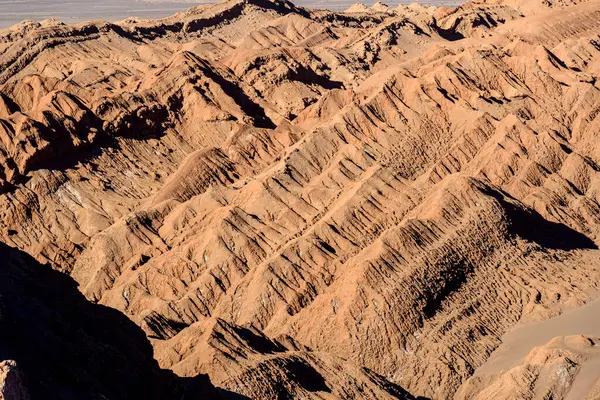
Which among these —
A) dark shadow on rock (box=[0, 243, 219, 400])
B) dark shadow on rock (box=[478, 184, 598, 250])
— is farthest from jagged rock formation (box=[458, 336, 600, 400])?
dark shadow on rock (box=[0, 243, 219, 400])

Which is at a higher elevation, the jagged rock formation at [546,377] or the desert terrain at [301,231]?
the desert terrain at [301,231]

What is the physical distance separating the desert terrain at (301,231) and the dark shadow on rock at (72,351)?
0.12 m

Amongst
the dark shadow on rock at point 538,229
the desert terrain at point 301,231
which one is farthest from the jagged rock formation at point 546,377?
the dark shadow on rock at point 538,229

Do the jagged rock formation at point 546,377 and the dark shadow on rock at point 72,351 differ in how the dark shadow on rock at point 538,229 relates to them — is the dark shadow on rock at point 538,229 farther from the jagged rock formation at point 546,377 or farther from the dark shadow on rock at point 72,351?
the dark shadow on rock at point 72,351

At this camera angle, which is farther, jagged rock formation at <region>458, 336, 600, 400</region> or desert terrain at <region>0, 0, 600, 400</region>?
jagged rock formation at <region>458, 336, 600, 400</region>

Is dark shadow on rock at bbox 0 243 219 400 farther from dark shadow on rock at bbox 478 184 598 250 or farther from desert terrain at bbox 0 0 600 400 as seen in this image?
dark shadow on rock at bbox 478 184 598 250

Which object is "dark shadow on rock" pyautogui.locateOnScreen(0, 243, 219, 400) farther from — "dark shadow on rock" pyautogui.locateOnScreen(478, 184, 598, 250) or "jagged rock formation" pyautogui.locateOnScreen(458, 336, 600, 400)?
"dark shadow on rock" pyautogui.locateOnScreen(478, 184, 598, 250)

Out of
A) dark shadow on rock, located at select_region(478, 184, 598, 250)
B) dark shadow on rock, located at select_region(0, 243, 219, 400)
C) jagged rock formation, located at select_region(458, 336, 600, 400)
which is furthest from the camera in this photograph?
dark shadow on rock, located at select_region(478, 184, 598, 250)

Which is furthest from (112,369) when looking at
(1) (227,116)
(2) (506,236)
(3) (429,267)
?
(1) (227,116)

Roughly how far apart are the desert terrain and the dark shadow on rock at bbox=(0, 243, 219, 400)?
12cm

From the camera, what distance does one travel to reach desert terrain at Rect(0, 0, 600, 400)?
38.8 m

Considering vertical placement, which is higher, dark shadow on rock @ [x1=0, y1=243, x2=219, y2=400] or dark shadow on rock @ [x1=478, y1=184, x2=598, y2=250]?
dark shadow on rock @ [x1=0, y1=243, x2=219, y2=400]

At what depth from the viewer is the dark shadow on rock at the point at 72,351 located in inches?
1182

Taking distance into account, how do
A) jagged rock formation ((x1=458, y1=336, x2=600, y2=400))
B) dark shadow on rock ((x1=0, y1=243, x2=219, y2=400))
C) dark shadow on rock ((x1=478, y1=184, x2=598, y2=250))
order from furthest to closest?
dark shadow on rock ((x1=478, y1=184, x2=598, y2=250)) → jagged rock formation ((x1=458, y1=336, x2=600, y2=400)) → dark shadow on rock ((x1=0, y1=243, x2=219, y2=400))
